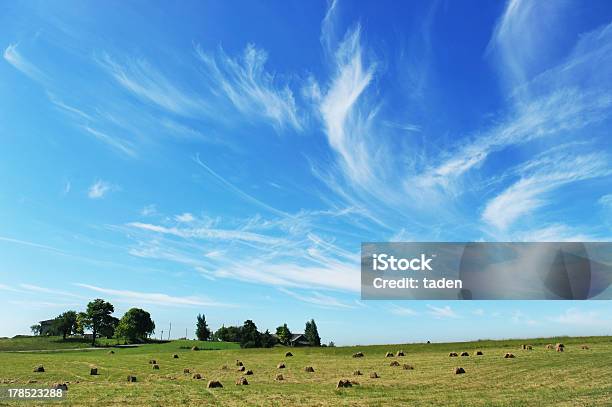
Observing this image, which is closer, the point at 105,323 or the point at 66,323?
the point at 105,323

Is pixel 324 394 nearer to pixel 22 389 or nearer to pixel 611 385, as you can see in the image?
pixel 611 385

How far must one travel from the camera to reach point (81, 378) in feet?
164

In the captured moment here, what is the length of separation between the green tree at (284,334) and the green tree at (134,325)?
51373mm

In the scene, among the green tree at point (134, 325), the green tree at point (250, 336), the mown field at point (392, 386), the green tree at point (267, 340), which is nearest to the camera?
the mown field at point (392, 386)

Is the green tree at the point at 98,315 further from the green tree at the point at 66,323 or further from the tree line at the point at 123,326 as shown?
the green tree at the point at 66,323

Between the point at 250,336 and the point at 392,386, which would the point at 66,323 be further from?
the point at 392,386

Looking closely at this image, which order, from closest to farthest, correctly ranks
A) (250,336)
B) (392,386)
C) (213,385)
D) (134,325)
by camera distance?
(392,386), (213,385), (250,336), (134,325)

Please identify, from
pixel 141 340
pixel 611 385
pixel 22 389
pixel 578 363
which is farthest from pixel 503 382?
pixel 141 340

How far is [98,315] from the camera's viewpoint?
577ft

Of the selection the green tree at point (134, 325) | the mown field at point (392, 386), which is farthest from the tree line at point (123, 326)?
the mown field at point (392, 386)

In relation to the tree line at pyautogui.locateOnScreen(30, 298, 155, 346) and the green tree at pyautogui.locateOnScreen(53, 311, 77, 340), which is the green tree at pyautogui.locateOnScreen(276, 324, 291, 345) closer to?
the tree line at pyautogui.locateOnScreen(30, 298, 155, 346)

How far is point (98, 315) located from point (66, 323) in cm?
2691

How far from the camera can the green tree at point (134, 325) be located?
181 meters

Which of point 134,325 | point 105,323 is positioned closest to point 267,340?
point 134,325
